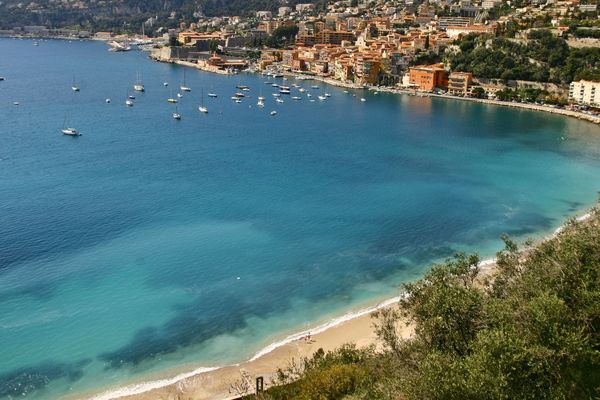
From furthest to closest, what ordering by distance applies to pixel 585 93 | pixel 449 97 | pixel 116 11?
pixel 116 11, pixel 449 97, pixel 585 93

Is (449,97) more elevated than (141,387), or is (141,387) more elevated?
(449,97)

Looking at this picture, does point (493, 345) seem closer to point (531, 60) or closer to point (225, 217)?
point (225, 217)

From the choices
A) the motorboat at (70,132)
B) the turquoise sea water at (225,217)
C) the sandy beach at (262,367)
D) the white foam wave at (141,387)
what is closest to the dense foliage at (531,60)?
the turquoise sea water at (225,217)

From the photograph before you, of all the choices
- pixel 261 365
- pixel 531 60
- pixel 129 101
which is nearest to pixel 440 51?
pixel 531 60

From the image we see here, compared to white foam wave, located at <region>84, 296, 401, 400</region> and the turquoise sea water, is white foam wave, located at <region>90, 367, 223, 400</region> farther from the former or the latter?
the turquoise sea water

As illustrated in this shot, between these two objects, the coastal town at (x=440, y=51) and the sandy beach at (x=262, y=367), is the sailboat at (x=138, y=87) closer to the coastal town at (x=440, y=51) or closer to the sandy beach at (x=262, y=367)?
the coastal town at (x=440, y=51)

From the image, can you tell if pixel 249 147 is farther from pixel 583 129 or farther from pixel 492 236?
pixel 583 129

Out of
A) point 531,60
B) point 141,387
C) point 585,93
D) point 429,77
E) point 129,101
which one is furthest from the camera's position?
point 429,77
